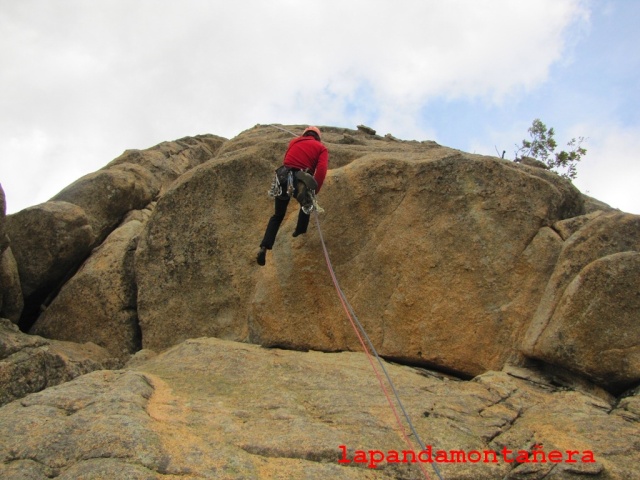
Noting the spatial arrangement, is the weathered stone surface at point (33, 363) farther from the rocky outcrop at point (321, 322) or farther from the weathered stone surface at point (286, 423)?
the weathered stone surface at point (286, 423)

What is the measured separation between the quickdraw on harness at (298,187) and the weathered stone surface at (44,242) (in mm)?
4920

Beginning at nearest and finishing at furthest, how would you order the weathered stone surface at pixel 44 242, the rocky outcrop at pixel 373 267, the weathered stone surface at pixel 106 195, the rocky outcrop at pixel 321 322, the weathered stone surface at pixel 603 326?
the rocky outcrop at pixel 321 322 < the weathered stone surface at pixel 603 326 < the rocky outcrop at pixel 373 267 < the weathered stone surface at pixel 44 242 < the weathered stone surface at pixel 106 195

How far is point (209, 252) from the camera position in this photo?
1118 cm

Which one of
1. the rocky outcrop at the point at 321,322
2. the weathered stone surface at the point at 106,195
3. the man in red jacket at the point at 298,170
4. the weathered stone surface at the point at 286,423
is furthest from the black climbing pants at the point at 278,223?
the weathered stone surface at the point at 106,195

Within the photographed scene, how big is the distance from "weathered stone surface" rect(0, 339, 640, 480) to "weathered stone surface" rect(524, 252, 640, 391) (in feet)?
1.39

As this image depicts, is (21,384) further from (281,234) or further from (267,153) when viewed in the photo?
(267,153)

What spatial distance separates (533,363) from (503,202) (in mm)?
2554

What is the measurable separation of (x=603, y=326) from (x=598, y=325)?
0.06 meters

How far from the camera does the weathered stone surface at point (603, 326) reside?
7.56 metres

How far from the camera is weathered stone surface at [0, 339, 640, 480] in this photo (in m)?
5.25

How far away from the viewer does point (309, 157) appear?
9.80 meters

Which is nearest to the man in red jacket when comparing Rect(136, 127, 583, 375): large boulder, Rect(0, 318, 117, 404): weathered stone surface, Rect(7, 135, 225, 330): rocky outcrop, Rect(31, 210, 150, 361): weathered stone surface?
Rect(136, 127, 583, 375): large boulder

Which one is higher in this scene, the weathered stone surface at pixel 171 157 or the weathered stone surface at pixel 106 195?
the weathered stone surface at pixel 171 157

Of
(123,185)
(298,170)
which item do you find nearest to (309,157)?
(298,170)
